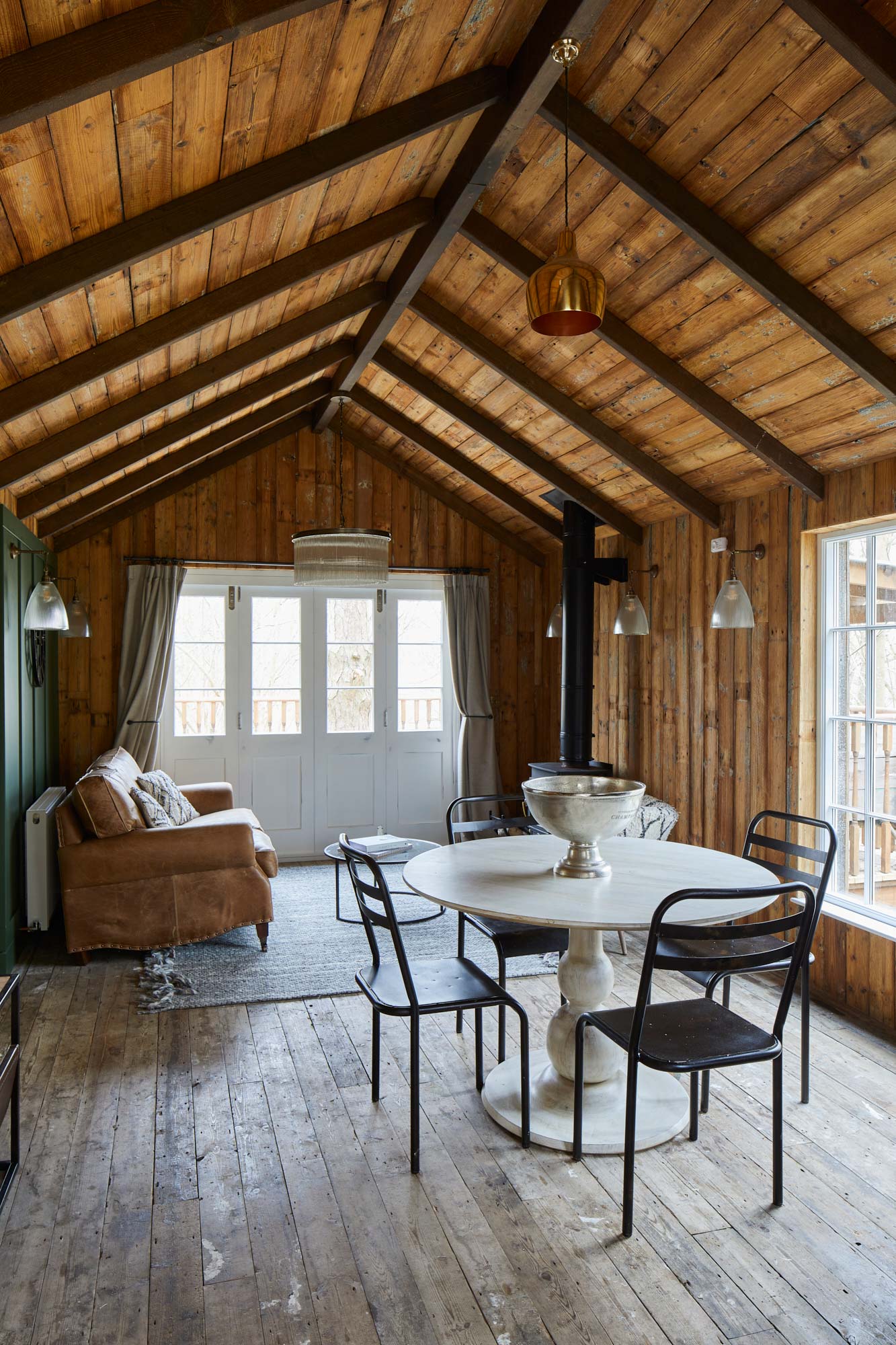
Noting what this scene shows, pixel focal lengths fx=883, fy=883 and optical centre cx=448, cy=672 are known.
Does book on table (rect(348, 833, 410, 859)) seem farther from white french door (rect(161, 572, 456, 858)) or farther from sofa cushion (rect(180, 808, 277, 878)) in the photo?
white french door (rect(161, 572, 456, 858))

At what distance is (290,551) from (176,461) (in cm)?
115

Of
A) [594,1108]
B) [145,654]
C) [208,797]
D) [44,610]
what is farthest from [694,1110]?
[145,654]

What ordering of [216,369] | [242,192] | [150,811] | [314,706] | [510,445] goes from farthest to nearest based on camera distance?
[314,706]
[510,445]
[150,811]
[216,369]
[242,192]

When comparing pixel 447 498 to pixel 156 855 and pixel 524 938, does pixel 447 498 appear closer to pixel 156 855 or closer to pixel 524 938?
pixel 156 855

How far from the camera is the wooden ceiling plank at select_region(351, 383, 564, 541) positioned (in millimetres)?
5980

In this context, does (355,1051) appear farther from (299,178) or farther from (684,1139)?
(299,178)

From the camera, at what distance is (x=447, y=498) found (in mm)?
6930

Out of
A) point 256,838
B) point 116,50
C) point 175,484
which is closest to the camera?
point 116,50

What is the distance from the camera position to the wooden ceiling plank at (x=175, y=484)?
6039 millimetres

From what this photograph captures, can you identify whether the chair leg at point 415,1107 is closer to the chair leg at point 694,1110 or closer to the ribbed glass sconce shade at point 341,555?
the chair leg at point 694,1110

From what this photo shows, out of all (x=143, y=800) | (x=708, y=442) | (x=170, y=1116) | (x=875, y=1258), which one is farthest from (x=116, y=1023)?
(x=708, y=442)

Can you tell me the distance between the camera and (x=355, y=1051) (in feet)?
11.2

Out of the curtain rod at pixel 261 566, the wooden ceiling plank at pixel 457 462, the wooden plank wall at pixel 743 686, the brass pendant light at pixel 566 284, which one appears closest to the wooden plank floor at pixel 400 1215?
the wooden plank wall at pixel 743 686

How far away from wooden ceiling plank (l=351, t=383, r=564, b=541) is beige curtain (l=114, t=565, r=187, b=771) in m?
1.78
